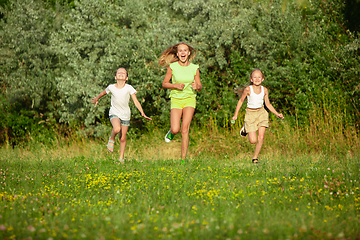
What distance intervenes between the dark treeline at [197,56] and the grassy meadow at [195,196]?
71.4 inches

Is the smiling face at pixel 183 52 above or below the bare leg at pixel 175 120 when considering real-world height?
above

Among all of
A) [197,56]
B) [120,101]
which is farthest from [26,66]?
[120,101]

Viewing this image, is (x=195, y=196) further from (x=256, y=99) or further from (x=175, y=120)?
(x=256, y=99)

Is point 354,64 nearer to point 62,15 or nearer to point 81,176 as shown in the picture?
point 81,176

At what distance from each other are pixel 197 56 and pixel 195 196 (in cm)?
618

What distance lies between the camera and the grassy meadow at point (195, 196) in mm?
3525

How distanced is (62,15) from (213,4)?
20.1 ft

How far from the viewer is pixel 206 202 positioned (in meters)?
4.68

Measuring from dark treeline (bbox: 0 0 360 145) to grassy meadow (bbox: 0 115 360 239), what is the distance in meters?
1.81

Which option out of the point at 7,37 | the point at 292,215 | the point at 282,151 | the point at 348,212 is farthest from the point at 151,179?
the point at 7,37

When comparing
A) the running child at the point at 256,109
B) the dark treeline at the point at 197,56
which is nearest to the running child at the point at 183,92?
the running child at the point at 256,109

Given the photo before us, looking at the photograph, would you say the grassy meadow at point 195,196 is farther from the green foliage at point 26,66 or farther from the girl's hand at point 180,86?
the green foliage at point 26,66

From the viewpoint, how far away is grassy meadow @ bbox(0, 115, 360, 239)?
353 cm

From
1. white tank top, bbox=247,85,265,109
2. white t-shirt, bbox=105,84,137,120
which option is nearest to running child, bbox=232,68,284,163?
white tank top, bbox=247,85,265,109
